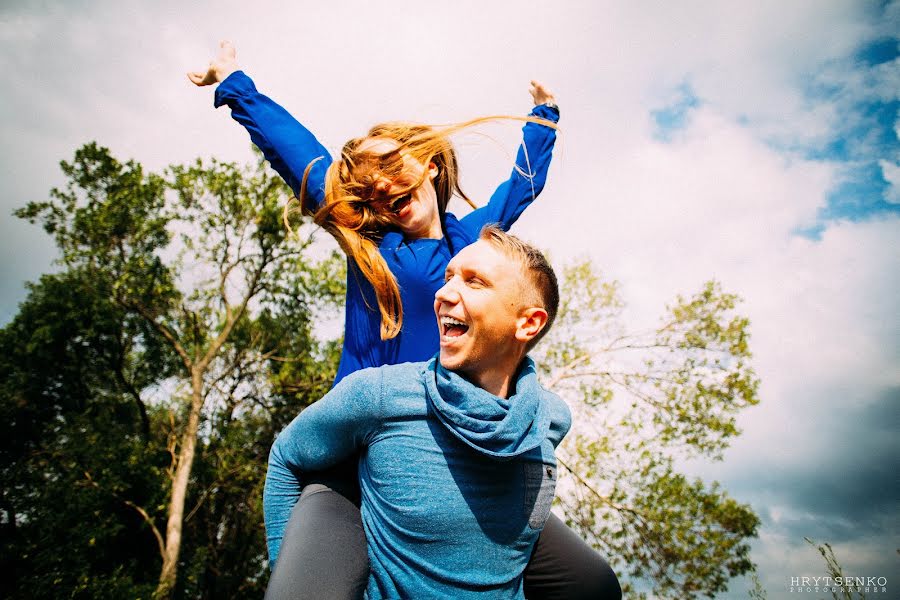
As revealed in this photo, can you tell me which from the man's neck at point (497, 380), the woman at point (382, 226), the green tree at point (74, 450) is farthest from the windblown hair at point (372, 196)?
the green tree at point (74, 450)

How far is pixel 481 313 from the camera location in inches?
57.9

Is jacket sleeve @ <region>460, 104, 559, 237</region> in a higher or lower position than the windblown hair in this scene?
higher

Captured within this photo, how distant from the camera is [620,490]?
29.3ft

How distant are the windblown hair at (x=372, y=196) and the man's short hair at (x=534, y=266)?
15.5 inches

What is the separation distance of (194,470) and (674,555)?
12360 millimetres

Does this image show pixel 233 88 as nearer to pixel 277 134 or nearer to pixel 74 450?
pixel 277 134

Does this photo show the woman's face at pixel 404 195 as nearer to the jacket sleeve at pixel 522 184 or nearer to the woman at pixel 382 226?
the woman at pixel 382 226

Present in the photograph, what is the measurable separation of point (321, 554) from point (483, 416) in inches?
21.4

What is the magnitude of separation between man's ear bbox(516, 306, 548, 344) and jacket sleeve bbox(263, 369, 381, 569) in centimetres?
48

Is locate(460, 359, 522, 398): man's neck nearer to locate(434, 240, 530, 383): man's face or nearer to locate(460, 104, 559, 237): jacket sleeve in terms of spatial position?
locate(434, 240, 530, 383): man's face

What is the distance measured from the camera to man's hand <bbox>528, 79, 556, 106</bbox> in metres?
2.36

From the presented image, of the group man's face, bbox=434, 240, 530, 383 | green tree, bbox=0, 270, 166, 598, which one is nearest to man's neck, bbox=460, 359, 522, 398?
man's face, bbox=434, 240, 530, 383

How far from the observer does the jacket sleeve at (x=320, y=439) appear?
4.32ft

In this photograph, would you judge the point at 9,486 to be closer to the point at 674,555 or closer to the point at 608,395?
the point at 608,395
